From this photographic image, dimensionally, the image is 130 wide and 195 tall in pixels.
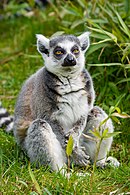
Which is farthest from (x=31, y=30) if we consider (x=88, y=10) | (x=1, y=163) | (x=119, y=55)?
(x=1, y=163)

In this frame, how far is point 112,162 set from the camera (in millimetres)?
4922

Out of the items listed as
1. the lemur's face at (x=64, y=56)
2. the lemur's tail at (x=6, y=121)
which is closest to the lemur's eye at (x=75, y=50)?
the lemur's face at (x=64, y=56)

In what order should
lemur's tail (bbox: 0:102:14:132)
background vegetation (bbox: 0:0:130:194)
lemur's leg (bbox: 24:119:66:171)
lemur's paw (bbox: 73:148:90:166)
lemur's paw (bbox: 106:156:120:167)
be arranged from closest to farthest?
background vegetation (bbox: 0:0:130:194) → lemur's leg (bbox: 24:119:66:171) → lemur's paw (bbox: 73:148:90:166) → lemur's paw (bbox: 106:156:120:167) → lemur's tail (bbox: 0:102:14:132)

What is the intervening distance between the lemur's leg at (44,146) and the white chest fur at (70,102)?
0.16m

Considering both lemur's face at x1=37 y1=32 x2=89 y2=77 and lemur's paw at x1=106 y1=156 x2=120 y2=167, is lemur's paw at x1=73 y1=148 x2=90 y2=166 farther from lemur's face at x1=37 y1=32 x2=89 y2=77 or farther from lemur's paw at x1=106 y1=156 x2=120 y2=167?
lemur's face at x1=37 y1=32 x2=89 y2=77

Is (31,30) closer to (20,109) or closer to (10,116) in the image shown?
(10,116)

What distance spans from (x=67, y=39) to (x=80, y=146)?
101 cm

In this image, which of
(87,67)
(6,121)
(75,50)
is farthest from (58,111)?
(87,67)

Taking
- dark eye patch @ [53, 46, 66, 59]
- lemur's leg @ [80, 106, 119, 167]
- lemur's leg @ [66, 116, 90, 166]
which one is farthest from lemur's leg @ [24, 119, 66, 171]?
dark eye patch @ [53, 46, 66, 59]

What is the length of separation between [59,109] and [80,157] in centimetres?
47

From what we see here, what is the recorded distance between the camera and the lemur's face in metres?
4.66

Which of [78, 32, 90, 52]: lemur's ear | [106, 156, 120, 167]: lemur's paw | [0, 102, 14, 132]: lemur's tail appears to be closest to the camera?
[106, 156, 120, 167]: lemur's paw

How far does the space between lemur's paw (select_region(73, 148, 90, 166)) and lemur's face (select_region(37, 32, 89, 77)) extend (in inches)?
27.3

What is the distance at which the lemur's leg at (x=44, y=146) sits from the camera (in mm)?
4578
